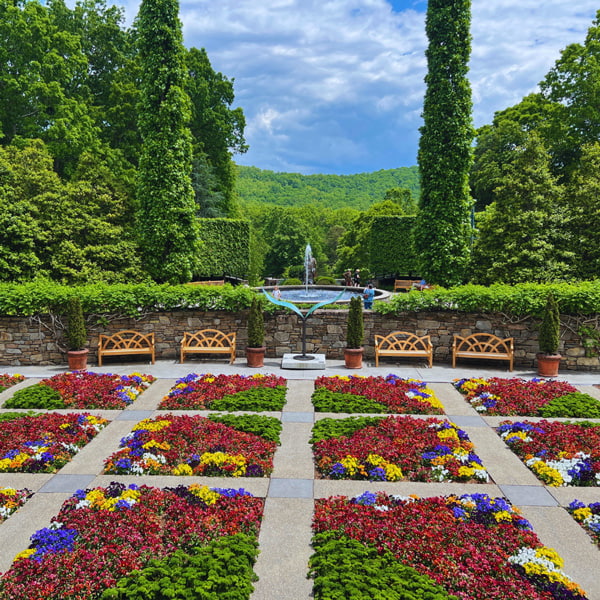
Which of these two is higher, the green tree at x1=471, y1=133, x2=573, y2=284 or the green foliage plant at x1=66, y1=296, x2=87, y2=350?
the green tree at x1=471, y1=133, x2=573, y2=284

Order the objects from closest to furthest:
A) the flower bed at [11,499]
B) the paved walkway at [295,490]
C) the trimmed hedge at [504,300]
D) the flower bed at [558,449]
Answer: the paved walkway at [295,490] → the flower bed at [11,499] → the flower bed at [558,449] → the trimmed hedge at [504,300]

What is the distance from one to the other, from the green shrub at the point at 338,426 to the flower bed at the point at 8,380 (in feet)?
21.1

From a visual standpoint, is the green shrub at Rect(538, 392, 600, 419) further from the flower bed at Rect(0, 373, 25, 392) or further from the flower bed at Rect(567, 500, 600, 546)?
the flower bed at Rect(0, 373, 25, 392)

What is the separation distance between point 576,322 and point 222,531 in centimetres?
971

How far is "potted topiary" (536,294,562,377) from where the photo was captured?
1022 cm

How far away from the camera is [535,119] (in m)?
29.5

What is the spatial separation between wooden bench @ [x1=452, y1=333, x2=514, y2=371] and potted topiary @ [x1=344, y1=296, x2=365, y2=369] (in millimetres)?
2268

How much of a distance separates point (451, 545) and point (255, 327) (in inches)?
287

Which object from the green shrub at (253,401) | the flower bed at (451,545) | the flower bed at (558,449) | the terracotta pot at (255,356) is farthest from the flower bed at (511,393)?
the terracotta pot at (255,356)

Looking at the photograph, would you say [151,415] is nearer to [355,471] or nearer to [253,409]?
[253,409]

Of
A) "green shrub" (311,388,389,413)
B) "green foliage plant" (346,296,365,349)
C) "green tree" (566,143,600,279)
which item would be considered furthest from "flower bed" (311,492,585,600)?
"green tree" (566,143,600,279)

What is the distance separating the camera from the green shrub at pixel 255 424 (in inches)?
275

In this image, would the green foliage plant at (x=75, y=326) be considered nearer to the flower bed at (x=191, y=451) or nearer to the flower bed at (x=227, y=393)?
the flower bed at (x=227, y=393)

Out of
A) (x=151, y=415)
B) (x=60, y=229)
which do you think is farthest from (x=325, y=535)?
(x=60, y=229)
